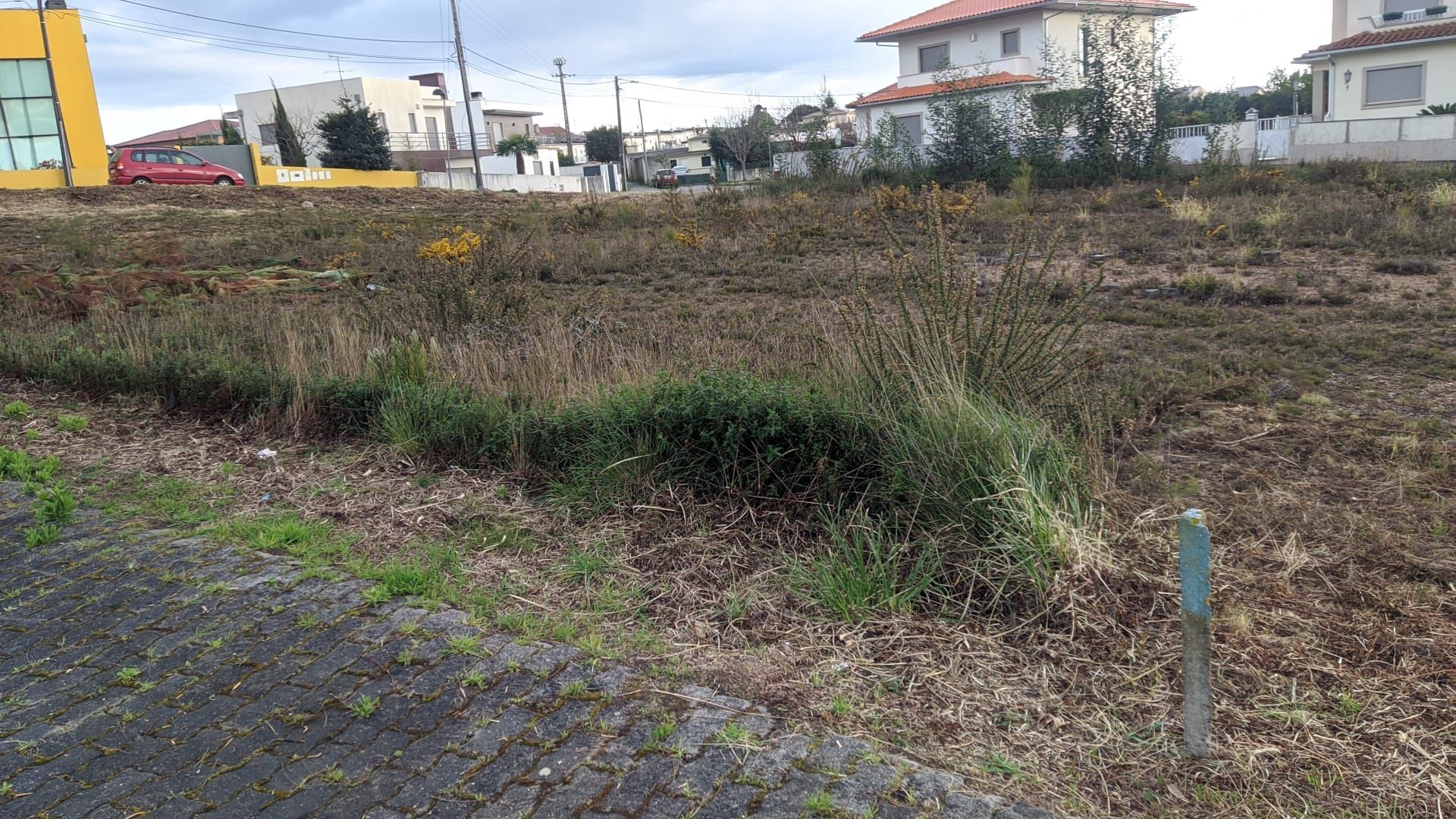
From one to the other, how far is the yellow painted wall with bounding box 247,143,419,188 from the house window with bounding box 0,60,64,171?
261 inches

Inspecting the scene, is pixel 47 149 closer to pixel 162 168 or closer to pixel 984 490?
pixel 162 168

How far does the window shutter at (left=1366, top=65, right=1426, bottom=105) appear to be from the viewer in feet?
106

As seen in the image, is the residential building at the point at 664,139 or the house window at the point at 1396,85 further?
the residential building at the point at 664,139

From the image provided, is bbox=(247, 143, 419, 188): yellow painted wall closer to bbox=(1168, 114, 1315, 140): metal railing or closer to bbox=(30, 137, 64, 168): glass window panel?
bbox=(30, 137, 64, 168): glass window panel

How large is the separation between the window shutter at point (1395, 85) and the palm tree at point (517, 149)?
43.0 metres

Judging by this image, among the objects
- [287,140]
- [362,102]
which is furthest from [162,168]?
[362,102]

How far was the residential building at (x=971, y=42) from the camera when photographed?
1393 inches

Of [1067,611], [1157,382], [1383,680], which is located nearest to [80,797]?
[1067,611]

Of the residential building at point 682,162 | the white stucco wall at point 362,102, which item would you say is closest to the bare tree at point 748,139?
the residential building at point 682,162

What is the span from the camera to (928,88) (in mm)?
37531

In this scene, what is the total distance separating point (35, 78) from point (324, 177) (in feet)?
32.1

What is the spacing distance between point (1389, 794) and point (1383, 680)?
60cm

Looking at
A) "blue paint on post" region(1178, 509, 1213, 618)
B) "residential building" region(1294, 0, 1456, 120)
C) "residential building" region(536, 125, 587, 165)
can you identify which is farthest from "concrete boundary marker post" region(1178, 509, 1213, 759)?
"residential building" region(536, 125, 587, 165)

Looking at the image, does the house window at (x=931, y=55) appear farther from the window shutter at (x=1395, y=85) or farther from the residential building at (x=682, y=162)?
the residential building at (x=682, y=162)
